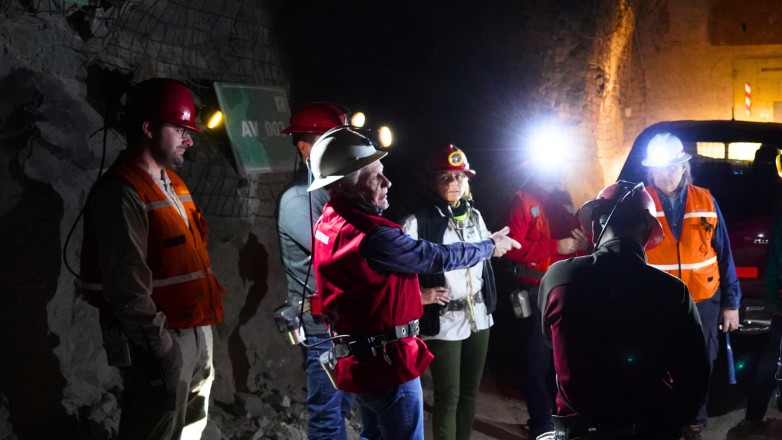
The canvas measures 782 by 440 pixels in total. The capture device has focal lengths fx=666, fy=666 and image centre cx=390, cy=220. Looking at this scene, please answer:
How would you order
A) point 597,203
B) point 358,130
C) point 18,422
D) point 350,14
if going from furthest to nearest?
point 350,14
point 18,422
point 358,130
point 597,203

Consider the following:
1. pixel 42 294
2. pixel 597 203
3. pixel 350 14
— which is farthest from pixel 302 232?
pixel 350 14

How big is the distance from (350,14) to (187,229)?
169 inches

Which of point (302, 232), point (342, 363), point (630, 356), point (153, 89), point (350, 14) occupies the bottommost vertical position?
point (342, 363)

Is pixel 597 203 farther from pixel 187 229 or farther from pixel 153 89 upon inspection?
pixel 153 89

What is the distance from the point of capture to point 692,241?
13.2 ft

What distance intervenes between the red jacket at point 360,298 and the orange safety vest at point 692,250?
187 cm

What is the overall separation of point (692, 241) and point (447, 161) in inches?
61.2

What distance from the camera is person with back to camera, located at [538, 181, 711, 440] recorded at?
7.24ft

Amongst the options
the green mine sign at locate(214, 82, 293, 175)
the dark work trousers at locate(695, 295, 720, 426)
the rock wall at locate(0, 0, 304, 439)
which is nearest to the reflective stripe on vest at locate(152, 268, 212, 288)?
the rock wall at locate(0, 0, 304, 439)

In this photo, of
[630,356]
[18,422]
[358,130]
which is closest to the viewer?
[630,356]

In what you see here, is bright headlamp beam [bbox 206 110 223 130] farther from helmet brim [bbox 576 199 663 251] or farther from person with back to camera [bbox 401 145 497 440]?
helmet brim [bbox 576 199 663 251]

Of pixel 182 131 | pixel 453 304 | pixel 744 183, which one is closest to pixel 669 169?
pixel 453 304

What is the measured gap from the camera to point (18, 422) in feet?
11.4

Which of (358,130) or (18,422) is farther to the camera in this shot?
(18,422)
